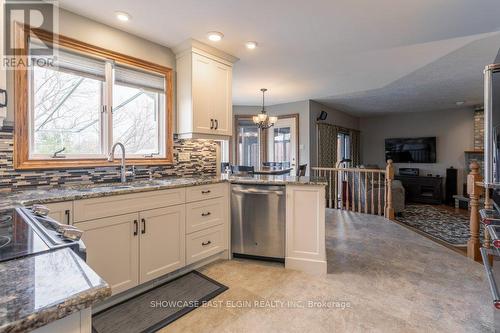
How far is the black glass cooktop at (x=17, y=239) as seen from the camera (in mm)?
728

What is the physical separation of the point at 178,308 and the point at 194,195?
3.12 ft

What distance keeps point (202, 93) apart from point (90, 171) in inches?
55.3

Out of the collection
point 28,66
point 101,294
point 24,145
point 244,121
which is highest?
point 244,121

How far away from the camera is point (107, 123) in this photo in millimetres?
2482

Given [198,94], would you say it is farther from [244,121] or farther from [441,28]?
[244,121]

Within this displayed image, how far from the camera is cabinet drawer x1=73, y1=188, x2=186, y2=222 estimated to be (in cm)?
173

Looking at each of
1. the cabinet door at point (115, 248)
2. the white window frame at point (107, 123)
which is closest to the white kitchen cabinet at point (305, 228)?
the cabinet door at point (115, 248)

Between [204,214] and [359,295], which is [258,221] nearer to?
[204,214]

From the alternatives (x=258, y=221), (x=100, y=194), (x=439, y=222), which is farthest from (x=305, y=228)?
(x=439, y=222)

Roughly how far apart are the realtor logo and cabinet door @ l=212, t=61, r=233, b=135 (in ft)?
5.05

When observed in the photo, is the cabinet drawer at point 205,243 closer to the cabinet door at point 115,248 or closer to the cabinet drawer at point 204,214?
the cabinet drawer at point 204,214

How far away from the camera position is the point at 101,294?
55 centimetres

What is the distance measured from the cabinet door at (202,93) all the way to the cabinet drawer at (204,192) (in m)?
0.70

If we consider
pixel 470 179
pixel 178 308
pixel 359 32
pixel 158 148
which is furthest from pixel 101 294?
pixel 470 179
